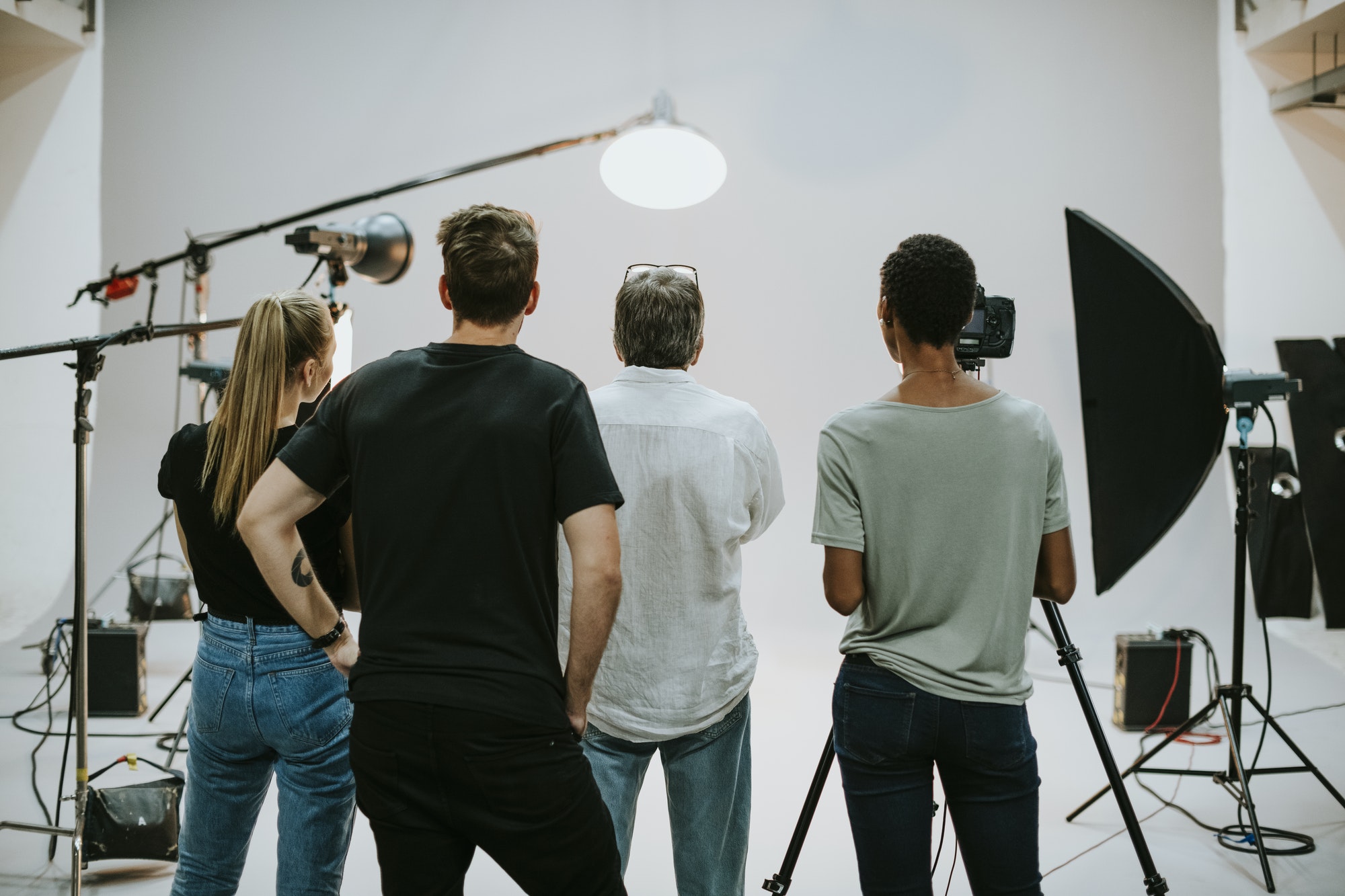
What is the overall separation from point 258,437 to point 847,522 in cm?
81

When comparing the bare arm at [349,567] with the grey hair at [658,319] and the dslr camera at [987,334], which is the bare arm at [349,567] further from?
the dslr camera at [987,334]

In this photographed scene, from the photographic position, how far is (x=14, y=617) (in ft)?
13.4

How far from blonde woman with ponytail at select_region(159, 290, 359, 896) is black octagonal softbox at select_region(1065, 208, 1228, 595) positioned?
Result: 2134mm

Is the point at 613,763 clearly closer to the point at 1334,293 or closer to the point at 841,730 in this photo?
the point at 841,730

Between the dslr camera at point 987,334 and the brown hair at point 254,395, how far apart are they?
3.38 ft

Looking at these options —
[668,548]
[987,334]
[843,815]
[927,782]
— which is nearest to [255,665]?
[668,548]

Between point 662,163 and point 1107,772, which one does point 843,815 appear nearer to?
point 1107,772

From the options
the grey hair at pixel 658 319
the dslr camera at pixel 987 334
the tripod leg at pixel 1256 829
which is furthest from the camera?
the tripod leg at pixel 1256 829

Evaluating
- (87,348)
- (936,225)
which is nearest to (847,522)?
(87,348)

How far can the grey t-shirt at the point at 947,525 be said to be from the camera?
1.08m

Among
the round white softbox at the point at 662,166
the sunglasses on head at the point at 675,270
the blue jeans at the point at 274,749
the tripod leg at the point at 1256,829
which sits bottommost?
the tripod leg at the point at 1256,829

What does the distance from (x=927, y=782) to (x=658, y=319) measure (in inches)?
28.1

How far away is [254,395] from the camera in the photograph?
1257mm

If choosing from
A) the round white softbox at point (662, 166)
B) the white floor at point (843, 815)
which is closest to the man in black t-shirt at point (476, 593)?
the white floor at point (843, 815)
